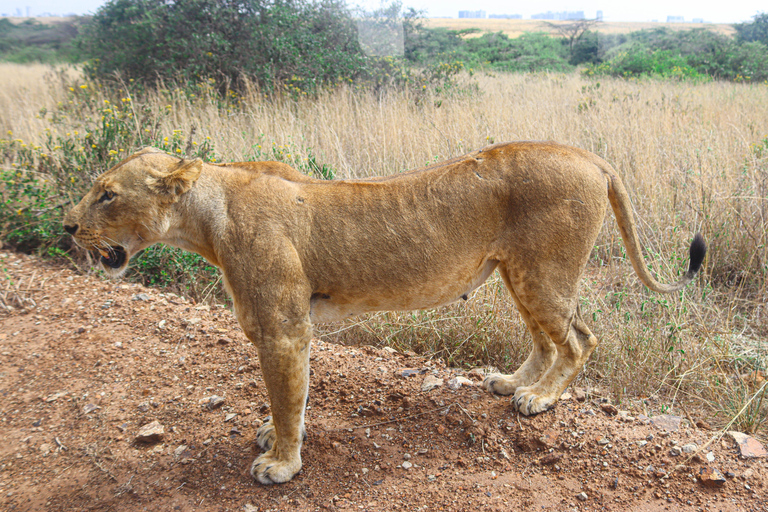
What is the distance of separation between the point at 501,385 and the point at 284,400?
5.16ft

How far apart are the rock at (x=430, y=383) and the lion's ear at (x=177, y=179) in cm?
209

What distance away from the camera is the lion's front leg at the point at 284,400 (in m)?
2.65

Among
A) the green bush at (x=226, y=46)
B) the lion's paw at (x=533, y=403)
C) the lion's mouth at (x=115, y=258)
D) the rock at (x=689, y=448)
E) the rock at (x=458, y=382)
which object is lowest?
the rock at (x=458, y=382)

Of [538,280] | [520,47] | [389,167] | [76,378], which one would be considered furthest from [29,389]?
[520,47]

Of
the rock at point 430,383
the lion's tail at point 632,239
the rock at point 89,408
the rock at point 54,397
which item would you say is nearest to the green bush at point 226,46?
the rock at point 54,397

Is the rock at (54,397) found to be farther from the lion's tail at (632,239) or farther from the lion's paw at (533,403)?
the lion's tail at (632,239)

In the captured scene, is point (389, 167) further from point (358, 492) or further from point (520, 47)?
point (520, 47)

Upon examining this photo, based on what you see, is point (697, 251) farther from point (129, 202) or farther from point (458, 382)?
point (129, 202)

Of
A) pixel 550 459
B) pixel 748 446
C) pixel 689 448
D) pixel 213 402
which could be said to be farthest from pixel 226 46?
pixel 748 446

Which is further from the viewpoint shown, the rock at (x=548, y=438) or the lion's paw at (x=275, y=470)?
the rock at (x=548, y=438)

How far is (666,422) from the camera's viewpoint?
3.26 m

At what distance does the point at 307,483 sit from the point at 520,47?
23.6 meters

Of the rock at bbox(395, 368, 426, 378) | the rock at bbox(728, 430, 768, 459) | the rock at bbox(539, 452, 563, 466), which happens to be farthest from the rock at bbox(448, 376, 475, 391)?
the rock at bbox(728, 430, 768, 459)

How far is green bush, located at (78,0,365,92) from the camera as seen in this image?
10.8 meters
